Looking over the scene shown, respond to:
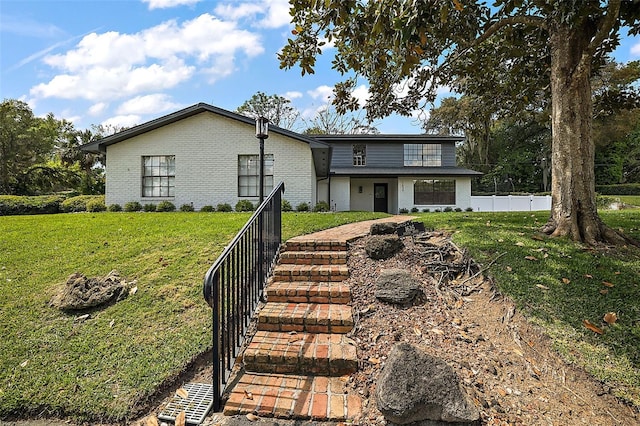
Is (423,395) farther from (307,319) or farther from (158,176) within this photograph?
(158,176)

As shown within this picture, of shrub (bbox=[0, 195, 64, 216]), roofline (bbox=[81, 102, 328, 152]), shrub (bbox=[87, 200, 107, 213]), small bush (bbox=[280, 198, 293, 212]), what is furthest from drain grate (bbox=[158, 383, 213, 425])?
shrub (bbox=[0, 195, 64, 216])

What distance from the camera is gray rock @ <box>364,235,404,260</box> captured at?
14.4 feet

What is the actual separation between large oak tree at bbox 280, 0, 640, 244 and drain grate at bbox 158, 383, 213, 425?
3365mm

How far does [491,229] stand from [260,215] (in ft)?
13.9

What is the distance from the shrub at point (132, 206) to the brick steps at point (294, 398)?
40.5ft

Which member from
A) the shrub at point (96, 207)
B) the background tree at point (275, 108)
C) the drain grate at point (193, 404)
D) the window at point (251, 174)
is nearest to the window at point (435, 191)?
the window at point (251, 174)

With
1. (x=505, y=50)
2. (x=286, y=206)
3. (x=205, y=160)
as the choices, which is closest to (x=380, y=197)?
(x=286, y=206)

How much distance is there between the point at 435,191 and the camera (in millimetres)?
18609

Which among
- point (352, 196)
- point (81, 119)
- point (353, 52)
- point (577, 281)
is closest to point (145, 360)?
point (577, 281)

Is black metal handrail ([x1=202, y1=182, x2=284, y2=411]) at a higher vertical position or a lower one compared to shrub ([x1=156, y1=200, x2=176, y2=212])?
lower

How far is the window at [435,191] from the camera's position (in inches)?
730

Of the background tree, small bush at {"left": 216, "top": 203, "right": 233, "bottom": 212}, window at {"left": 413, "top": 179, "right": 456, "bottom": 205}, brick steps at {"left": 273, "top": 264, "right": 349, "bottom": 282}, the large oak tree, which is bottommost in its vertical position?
brick steps at {"left": 273, "top": 264, "right": 349, "bottom": 282}

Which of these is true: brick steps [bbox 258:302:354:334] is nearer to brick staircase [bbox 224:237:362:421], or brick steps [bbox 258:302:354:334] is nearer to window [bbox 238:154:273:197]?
brick staircase [bbox 224:237:362:421]

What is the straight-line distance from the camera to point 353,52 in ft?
18.1
